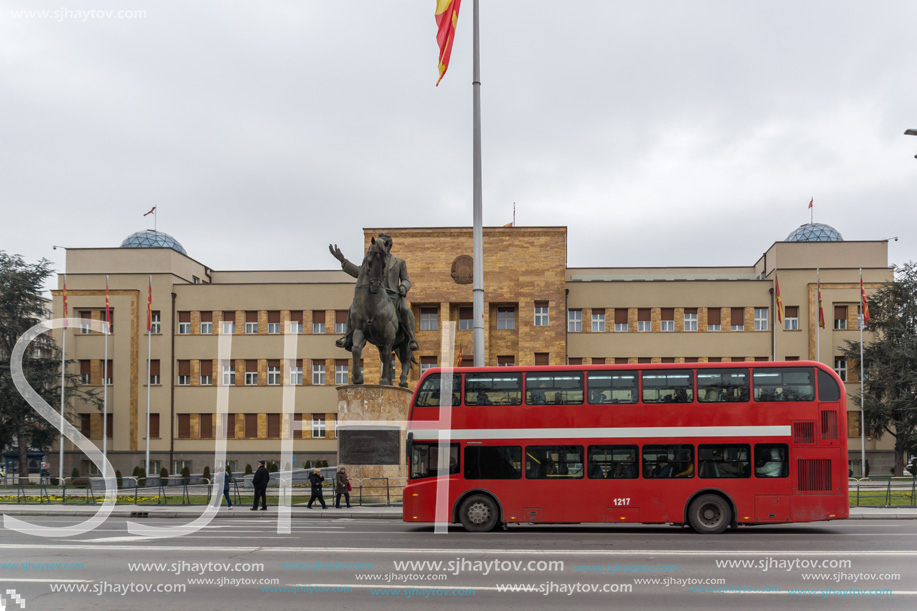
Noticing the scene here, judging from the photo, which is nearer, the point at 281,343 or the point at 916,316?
the point at 916,316

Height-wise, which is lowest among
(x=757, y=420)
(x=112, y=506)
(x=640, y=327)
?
(x=112, y=506)

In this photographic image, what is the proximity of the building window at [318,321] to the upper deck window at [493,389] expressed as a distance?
4029 centimetres

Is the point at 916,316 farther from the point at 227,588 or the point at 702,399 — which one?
the point at 227,588

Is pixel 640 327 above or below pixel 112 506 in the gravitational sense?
above

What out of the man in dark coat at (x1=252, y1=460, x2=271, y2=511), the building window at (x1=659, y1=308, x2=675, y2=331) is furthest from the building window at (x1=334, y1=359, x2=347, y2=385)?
the man in dark coat at (x1=252, y1=460, x2=271, y2=511)

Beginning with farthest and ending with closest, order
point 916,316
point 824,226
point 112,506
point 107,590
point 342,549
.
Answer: point 824,226, point 916,316, point 112,506, point 342,549, point 107,590

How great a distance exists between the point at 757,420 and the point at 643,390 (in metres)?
2.52

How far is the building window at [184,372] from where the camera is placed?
58.7 metres

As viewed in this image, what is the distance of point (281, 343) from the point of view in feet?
191

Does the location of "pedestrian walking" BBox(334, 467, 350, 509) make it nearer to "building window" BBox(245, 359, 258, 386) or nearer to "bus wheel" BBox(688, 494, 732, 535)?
"bus wheel" BBox(688, 494, 732, 535)

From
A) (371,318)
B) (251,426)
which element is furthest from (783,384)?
(251,426)

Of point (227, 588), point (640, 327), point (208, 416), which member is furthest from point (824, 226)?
point (227, 588)

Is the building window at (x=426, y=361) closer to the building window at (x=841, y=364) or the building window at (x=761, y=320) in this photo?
the building window at (x=761, y=320)

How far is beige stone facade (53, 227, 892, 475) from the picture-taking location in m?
55.4
